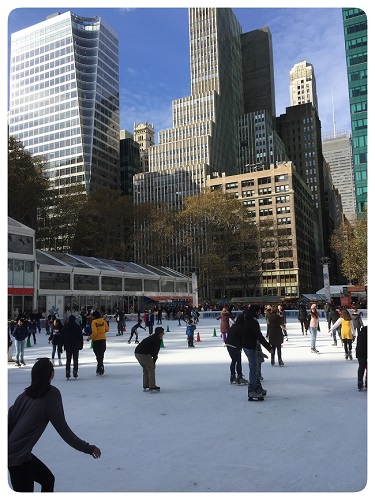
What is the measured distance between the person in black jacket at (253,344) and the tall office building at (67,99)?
3708 inches

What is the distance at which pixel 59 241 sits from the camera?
61.6m

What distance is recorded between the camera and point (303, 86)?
620ft

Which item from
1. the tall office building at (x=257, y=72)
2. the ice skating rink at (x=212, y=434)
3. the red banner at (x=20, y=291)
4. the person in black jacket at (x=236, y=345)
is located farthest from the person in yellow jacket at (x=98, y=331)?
the tall office building at (x=257, y=72)

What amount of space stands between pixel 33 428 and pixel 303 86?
207731 millimetres

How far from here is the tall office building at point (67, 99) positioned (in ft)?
326

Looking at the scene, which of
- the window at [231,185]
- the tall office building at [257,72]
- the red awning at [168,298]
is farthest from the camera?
the tall office building at [257,72]

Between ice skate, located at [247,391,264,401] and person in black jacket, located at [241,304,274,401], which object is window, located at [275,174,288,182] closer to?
person in black jacket, located at [241,304,274,401]

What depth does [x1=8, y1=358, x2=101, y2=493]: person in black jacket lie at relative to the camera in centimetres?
299

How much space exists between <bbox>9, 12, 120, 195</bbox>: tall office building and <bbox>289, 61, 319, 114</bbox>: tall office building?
107842 millimetres

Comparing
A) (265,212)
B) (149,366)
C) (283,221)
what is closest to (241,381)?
(149,366)

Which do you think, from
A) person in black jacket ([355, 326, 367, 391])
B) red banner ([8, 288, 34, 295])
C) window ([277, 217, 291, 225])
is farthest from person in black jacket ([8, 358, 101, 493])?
window ([277, 217, 291, 225])

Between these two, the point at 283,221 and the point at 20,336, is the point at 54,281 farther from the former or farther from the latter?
the point at 283,221

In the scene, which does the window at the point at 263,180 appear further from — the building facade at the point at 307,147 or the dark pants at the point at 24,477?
the dark pants at the point at 24,477

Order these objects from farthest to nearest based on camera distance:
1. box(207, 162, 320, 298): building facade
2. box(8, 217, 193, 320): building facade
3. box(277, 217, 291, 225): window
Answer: box(277, 217, 291, 225): window
box(207, 162, 320, 298): building facade
box(8, 217, 193, 320): building facade
